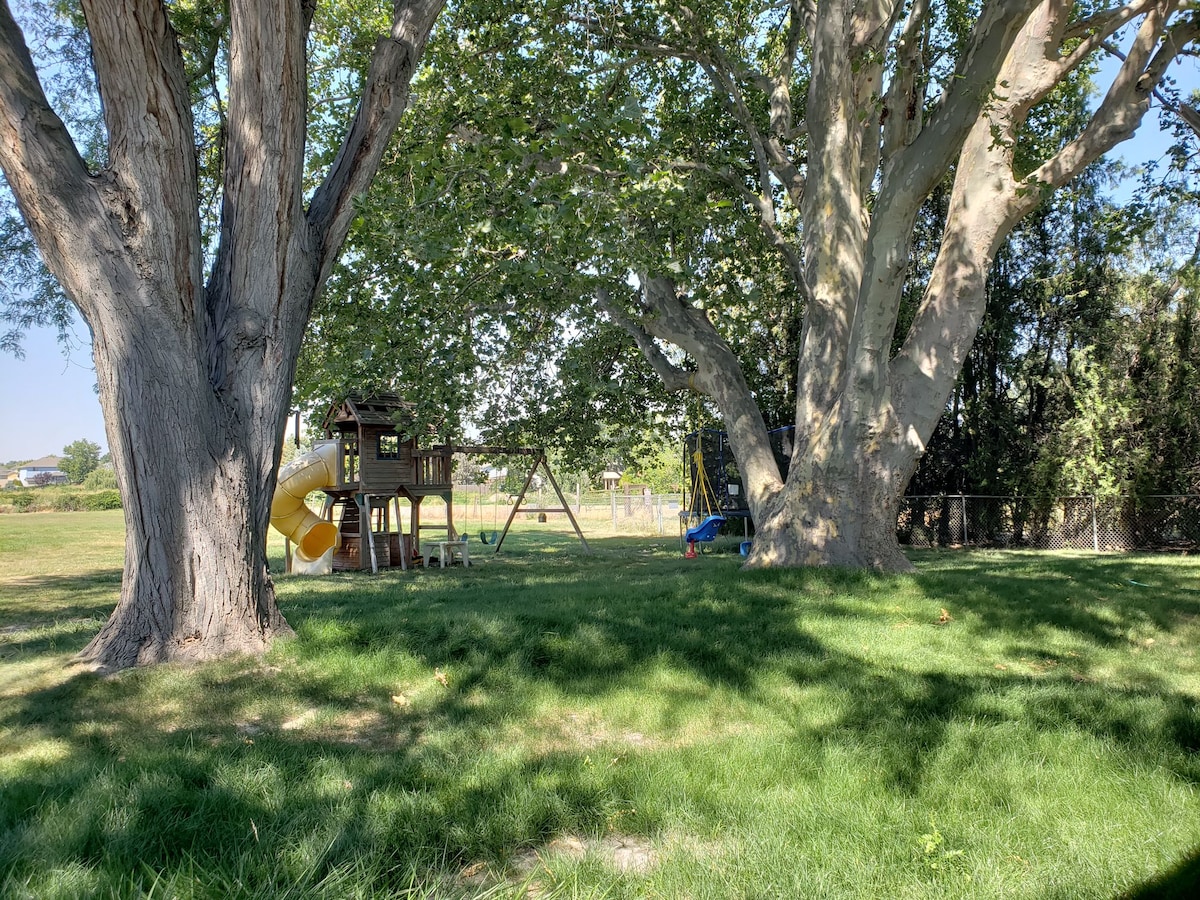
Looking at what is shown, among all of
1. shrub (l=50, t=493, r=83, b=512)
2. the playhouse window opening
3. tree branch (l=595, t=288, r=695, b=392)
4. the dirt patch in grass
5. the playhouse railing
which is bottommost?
the dirt patch in grass

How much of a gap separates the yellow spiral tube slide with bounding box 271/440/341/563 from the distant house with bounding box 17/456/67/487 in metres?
54.4

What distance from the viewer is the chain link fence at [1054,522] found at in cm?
1585

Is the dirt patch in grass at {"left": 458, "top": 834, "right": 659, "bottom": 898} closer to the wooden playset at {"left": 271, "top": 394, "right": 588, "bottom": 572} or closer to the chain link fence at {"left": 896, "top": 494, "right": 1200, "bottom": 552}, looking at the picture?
the wooden playset at {"left": 271, "top": 394, "right": 588, "bottom": 572}

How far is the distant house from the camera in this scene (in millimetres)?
62891

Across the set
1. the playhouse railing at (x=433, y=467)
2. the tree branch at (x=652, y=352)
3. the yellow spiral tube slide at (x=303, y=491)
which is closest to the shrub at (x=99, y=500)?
the yellow spiral tube slide at (x=303, y=491)

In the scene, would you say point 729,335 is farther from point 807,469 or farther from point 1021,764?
point 1021,764

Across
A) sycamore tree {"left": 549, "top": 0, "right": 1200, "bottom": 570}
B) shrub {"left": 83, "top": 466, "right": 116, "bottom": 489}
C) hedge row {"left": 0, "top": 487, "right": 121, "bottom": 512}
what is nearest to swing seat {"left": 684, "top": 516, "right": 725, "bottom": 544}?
sycamore tree {"left": 549, "top": 0, "right": 1200, "bottom": 570}

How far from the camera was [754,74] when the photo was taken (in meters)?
11.2

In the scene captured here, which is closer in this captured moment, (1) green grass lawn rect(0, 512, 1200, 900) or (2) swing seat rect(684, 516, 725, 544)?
(1) green grass lawn rect(0, 512, 1200, 900)

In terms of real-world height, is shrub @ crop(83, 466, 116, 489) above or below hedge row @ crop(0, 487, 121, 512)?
above

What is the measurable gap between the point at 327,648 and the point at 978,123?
28.0ft

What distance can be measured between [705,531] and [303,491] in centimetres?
851

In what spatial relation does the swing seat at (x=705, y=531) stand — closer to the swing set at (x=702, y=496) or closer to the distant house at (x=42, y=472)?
the swing set at (x=702, y=496)

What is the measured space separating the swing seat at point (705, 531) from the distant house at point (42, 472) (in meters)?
59.2
